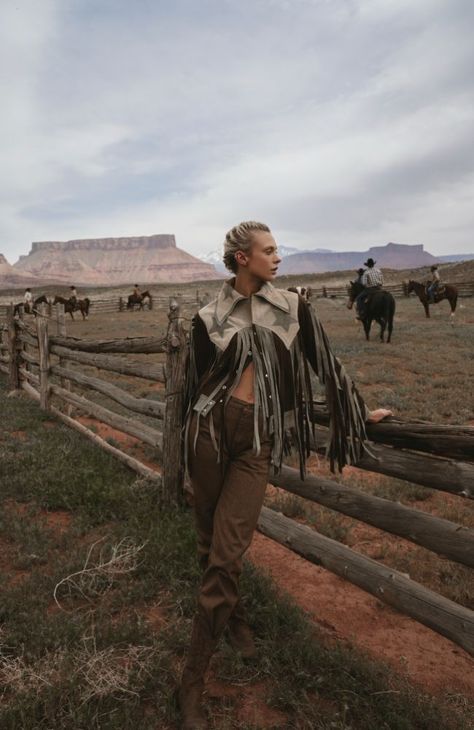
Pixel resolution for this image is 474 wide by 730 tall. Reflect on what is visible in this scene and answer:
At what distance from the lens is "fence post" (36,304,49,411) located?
7.58m

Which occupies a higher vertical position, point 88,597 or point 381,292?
point 381,292

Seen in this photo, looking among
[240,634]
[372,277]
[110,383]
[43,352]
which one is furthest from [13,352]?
[372,277]

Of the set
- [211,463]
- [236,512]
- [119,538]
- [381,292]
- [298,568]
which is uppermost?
[381,292]

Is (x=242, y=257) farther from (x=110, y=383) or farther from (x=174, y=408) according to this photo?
(x=110, y=383)

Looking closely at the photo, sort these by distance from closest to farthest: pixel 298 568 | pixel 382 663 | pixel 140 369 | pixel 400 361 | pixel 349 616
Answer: pixel 382 663, pixel 349 616, pixel 298 568, pixel 140 369, pixel 400 361

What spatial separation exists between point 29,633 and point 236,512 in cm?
158

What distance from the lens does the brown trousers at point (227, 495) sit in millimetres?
2107

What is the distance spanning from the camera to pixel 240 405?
2.22m

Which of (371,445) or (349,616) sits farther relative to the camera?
Result: (349,616)

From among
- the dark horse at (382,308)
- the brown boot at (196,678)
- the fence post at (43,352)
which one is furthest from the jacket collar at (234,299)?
the dark horse at (382,308)

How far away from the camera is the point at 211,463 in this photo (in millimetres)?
2252

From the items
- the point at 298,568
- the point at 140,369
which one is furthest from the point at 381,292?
the point at 298,568

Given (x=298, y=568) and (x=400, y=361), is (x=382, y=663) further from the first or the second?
(x=400, y=361)

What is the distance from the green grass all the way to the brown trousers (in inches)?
22.4
